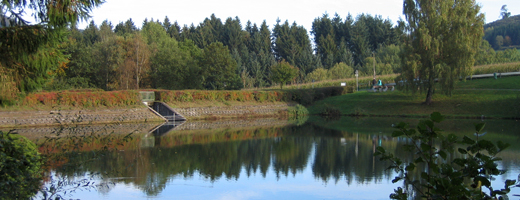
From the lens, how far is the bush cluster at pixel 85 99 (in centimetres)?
2794

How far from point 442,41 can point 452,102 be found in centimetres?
518

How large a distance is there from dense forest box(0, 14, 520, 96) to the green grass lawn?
180 inches

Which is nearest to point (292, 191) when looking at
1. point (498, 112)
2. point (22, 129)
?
point (22, 129)

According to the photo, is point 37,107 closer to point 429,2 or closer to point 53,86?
point 53,86

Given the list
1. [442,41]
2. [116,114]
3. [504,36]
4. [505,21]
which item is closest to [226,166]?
[116,114]

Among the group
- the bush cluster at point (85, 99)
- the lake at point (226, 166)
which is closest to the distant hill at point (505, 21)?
the lake at point (226, 166)

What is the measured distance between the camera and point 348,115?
1468 inches

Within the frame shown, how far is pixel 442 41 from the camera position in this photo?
3216 centimetres

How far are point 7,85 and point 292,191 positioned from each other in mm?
7066

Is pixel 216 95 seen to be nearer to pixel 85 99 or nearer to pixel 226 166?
pixel 85 99

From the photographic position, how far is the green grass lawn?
1235 inches

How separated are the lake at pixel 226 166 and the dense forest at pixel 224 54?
1014 centimetres

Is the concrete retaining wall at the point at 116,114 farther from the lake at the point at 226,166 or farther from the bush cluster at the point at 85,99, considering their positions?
the lake at the point at 226,166

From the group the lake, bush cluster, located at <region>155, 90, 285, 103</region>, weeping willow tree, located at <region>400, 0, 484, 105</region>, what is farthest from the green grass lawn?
the lake
